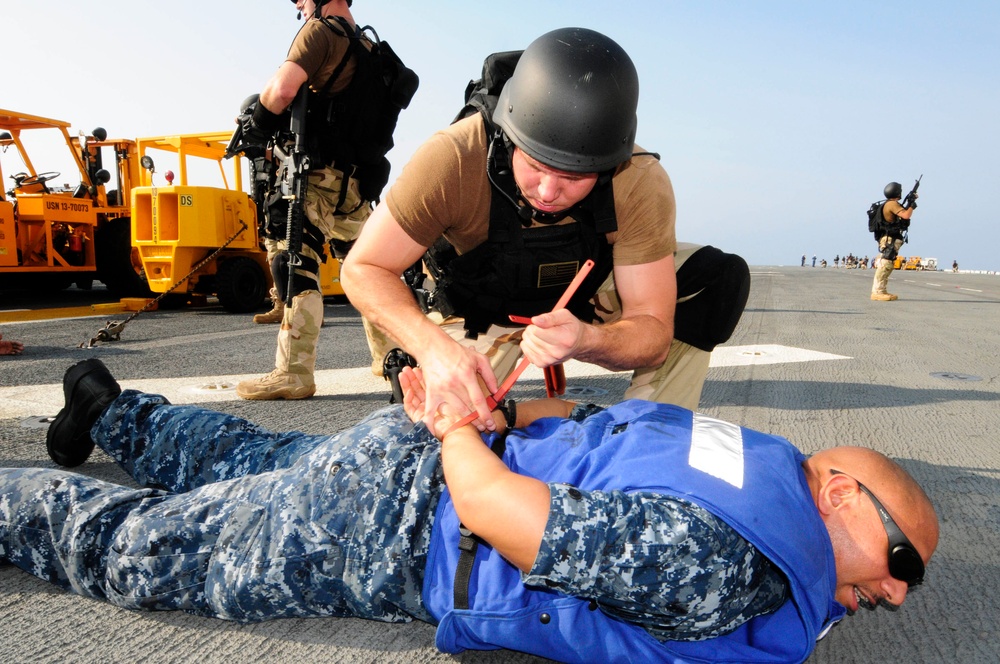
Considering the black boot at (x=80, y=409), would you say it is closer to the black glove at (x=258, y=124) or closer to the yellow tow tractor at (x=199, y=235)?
the black glove at (x=258, y=124)

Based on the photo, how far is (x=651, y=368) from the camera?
252 centimetres

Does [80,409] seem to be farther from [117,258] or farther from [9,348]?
[117,258]

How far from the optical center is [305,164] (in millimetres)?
3771

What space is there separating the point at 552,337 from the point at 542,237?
585 millimetres

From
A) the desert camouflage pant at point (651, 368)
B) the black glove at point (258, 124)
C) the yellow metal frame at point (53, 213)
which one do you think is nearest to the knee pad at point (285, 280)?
the black glove at point (258, 124)

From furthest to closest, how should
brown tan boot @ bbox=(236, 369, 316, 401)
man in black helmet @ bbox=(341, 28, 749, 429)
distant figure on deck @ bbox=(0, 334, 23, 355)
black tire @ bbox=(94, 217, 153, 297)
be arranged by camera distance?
black tire @ bbox=(94, 217, 153, 297) < distant figure on deck @ bbox=(0, 334, 23, 355) < brown tan boot @ bbox=(236, 369, 316, 401) < man in black helmet @ bbox=(341, 28, 749, 429)

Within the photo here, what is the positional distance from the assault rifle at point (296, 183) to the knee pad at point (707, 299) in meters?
2.06

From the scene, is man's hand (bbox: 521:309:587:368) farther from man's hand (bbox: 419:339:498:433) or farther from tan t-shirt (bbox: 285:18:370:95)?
tan t-shirt (bbox: 285:18:370:95)

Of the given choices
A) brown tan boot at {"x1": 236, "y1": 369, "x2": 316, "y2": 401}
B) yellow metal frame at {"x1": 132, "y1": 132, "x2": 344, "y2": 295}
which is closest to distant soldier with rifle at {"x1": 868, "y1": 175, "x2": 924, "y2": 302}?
yellow metal frame at {"x1": 132, "y1": 132, "x2": 344, "y2": 295}

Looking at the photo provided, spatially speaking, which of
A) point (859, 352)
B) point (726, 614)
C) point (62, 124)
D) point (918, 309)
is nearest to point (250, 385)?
point (726, 614)

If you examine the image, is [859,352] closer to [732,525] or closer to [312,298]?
[312,298]

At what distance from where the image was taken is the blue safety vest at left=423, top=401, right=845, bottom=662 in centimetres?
127

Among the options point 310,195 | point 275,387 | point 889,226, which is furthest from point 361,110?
point 889,226

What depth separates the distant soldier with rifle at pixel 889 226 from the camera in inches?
465
